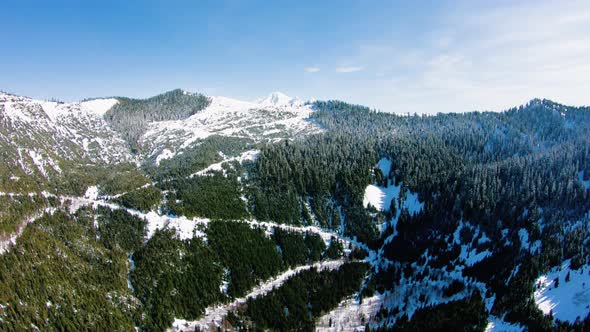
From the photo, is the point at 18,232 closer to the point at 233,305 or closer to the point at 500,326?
the point at 233,305

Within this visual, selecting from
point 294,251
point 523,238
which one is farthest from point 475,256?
point 294,251

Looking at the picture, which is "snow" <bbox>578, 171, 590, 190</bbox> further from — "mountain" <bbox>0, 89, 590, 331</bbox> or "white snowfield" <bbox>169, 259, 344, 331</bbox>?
"white snowfield" <bbox>169, 259, 344, 331</bbox>

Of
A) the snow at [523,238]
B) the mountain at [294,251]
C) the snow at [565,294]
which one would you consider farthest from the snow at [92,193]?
the snow at [523,238]

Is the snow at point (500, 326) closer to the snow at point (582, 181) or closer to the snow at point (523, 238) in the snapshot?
the snow at point (523, 238)

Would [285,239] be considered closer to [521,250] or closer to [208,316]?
Result: [208,316]

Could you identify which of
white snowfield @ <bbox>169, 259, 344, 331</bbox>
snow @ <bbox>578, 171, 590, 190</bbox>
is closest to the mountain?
white snowfield @ <bbox>169, 259, 344, 331</bbox>
